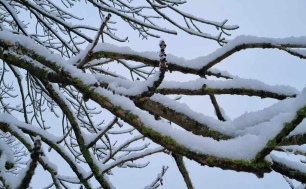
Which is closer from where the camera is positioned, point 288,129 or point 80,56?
point 288,129

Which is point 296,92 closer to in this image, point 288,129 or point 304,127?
point 304,127

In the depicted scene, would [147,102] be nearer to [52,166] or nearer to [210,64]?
[210,64]

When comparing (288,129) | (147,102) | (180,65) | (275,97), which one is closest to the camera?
(288,129)

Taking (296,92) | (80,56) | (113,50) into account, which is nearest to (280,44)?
(296,92)

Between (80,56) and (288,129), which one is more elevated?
(80,56)

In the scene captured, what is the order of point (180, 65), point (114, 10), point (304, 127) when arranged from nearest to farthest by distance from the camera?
point (304, 127) < point (180, 65) < point (114, 10)

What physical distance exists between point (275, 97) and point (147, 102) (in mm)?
634

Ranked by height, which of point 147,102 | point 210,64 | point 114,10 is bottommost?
point 147,102

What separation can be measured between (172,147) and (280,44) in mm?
883

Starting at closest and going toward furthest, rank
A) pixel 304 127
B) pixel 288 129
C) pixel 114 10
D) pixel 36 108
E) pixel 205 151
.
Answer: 1. pixel 288 129
2. pixel 205 151
3. pixel 304 127
4. pixel 114 10
5. pixel 36 108

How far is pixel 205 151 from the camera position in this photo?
68 cm

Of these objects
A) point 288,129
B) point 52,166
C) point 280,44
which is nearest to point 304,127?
point 288,129

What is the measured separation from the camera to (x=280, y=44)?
4.13ft

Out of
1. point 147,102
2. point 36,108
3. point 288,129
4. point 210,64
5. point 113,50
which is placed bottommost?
point 288,129
